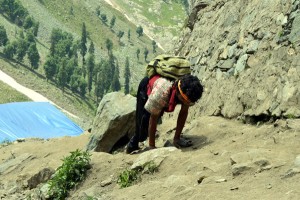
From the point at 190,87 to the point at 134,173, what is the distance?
1.72 metres

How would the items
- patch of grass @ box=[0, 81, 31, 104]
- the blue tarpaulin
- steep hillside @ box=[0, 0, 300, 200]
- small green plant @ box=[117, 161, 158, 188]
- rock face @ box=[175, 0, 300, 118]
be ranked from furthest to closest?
patch of grass @ box=[0, 81, 31, 104]
the blue tarpaulin
rock face @ box=[175, 0, 300, 118]
small green plant @ box=[117, 161, 158, 188]
steep hillside @ box=[0, 0, 300, 200]

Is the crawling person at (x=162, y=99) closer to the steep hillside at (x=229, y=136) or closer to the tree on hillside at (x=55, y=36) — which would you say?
the steep hillside at (x=229, y=136)

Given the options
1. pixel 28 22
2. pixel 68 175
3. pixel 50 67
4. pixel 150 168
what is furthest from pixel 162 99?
pixel 28 22

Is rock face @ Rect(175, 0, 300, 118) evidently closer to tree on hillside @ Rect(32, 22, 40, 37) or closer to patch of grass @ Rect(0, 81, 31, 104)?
patch of grass @ Rect(0, 81, 31, 104)

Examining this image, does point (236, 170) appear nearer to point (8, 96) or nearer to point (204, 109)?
point (204, 109)

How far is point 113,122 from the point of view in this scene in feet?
34.8

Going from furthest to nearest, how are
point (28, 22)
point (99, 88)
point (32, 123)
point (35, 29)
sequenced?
point (28, 22) < point (35, 29) < point (99, 88) < point (32, 123)

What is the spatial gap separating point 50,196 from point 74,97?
112 meters

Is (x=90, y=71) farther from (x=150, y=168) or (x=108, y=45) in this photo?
(x=150, y=168)

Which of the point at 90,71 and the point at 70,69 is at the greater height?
the point at 70,69

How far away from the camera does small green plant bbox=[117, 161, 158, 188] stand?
25.4 ft

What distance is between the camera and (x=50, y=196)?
27.5 ft

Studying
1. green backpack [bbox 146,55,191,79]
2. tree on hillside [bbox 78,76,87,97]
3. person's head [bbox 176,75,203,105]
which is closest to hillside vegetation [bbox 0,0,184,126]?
tree on hillside [bbox 78,76,87,97]

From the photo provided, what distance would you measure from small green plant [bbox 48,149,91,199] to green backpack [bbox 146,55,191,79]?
2003 millimetres
